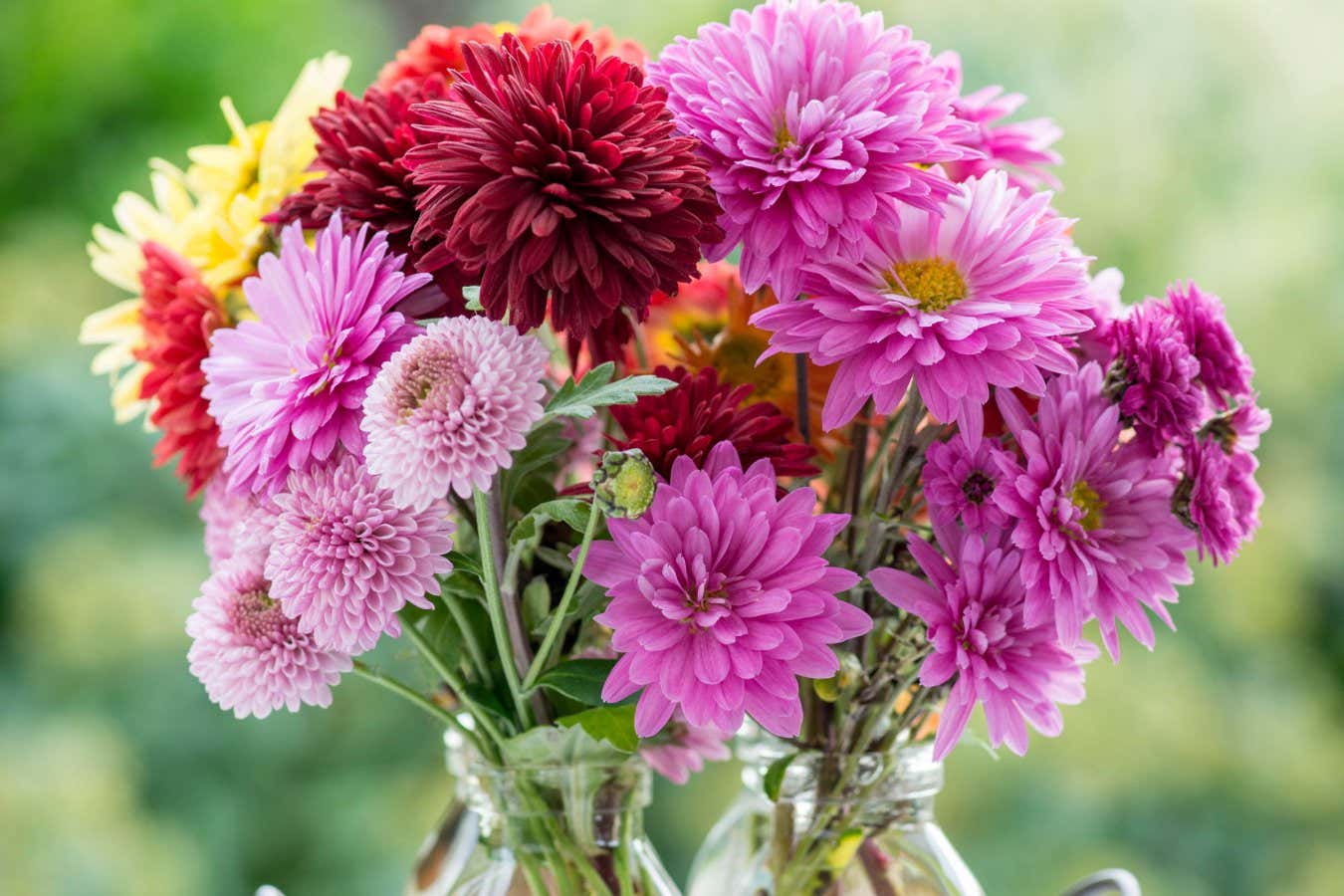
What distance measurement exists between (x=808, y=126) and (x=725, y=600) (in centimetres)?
14

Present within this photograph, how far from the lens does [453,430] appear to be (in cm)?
37

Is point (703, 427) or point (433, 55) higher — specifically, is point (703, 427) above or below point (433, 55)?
below

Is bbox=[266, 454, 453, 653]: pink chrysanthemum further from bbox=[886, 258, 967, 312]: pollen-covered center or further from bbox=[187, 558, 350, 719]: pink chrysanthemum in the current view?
bbox=[886, 258, 967, 312]: pollen-covered center

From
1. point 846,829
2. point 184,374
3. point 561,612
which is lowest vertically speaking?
point 846,829

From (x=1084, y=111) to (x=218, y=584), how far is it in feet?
4.98

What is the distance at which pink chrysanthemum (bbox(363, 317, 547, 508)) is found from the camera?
0.37 metres

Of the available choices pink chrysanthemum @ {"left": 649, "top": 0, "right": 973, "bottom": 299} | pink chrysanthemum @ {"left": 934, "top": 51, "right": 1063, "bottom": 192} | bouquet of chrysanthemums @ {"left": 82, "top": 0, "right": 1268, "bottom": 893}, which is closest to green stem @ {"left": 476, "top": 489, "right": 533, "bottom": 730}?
bouquet of chrysanthemums @ {"left": 82, "top": 0, "right": 1268, "bottom": 893}

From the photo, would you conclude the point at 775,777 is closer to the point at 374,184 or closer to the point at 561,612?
the point at 561,612

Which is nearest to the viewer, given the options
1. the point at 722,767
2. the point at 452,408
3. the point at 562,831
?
the point at 452,408

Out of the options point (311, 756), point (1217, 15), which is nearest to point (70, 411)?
point (311, 756)

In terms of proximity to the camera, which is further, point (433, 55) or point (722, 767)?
point (722, 767)

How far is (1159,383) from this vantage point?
1.38 feet

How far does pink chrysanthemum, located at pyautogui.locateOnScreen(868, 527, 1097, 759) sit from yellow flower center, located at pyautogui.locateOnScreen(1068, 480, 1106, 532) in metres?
0.02

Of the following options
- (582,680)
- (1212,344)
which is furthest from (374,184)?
(1212,344)
